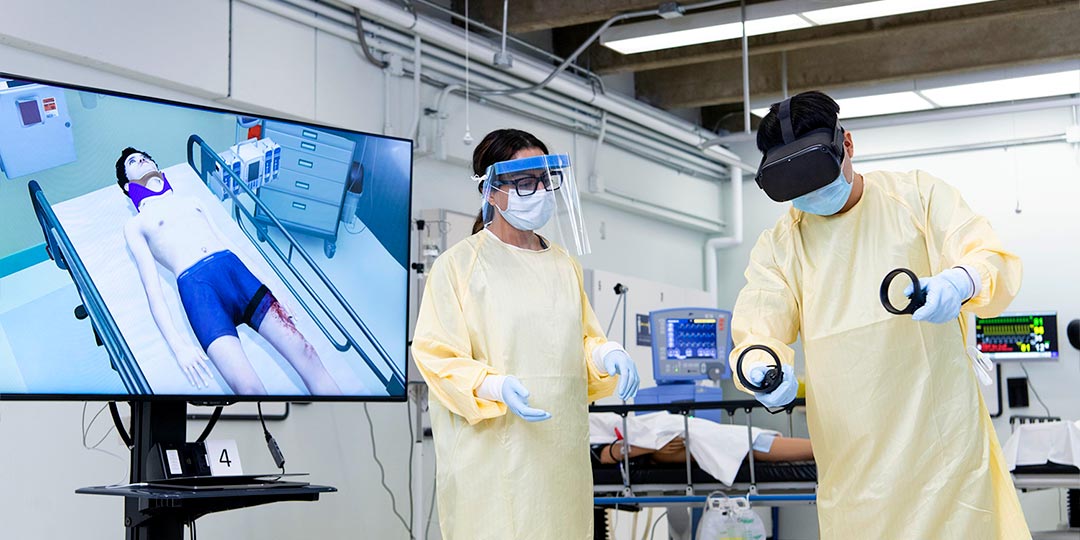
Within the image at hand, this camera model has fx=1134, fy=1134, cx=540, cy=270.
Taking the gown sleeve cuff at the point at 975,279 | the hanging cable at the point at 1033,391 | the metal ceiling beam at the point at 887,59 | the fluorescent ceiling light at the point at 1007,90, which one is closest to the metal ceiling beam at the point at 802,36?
the metal ceiling beam at the point at 887,59

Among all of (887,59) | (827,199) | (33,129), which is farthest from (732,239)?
(33,129)

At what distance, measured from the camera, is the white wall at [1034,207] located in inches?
315

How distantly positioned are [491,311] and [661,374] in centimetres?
362

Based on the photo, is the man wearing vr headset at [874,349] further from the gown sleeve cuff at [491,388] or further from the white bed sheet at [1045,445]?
the white bed sheet at [1045,445]

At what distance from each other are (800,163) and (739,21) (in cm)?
410

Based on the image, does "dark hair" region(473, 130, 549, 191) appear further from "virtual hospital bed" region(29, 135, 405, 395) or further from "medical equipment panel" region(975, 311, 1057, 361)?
"medical equipment panel" region(975, 311, 1057, 361)

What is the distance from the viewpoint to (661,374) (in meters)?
6.09

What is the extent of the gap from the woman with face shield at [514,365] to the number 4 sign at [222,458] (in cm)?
60

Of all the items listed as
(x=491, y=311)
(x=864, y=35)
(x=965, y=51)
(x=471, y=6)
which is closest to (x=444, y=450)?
(x=491, y=311)

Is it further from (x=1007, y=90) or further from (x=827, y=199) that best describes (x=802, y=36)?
(x=827, y=199)

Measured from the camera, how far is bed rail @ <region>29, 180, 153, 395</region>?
258 centimetres

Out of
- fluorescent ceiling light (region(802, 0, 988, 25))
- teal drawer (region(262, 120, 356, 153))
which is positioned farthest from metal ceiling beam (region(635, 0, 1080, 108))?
teal drawer (region(262, 120, 356, 153))

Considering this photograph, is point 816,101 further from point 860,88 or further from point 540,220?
point 860,88

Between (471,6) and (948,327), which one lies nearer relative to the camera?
(948,327)
